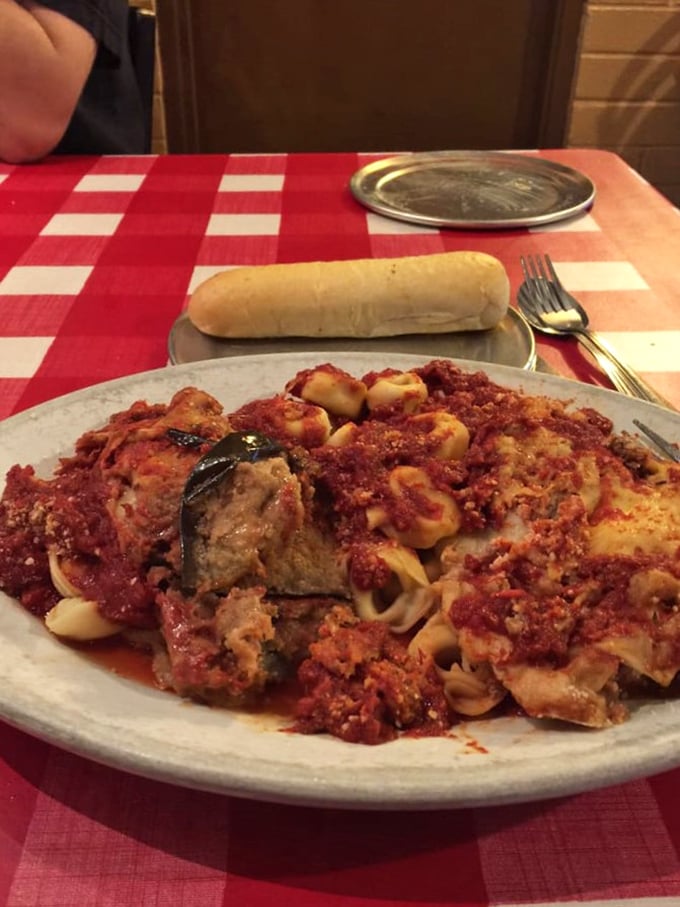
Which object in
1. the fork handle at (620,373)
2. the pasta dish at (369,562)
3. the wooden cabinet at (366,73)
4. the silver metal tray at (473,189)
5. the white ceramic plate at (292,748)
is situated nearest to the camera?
the white ceramic plate at (292,748)

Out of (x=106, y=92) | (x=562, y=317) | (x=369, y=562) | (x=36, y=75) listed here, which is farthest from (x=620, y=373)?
(x=106, y=92)

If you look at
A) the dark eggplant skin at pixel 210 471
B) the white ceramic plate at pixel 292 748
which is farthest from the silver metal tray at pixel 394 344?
the white ceramic plate at pixel 292 748

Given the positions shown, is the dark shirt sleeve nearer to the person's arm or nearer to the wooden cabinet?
the person's arm

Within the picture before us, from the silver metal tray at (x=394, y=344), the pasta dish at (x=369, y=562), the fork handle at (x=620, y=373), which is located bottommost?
the silver metal tray at (x=394, y=344)

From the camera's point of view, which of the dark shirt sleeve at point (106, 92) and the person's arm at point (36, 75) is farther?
the dark shirt sleeve at point (106, 92)

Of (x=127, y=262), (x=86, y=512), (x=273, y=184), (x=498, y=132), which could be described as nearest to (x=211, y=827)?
(x=86, y=512)

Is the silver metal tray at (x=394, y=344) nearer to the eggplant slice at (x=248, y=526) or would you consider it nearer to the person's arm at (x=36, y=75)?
the eggplant slice at (x=248, y=526)

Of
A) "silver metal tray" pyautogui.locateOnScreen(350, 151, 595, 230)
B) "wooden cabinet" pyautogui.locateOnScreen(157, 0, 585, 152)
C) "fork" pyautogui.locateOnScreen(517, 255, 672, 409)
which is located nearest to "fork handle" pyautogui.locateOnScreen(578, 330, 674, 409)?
"fork" pyautogui.locateOnScreen(517, 255, 672, 409)
